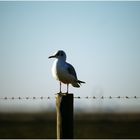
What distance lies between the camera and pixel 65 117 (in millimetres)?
9039

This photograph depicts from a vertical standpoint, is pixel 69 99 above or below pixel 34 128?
below

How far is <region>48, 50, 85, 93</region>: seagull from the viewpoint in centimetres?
1227

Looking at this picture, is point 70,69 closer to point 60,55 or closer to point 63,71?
point 63,71

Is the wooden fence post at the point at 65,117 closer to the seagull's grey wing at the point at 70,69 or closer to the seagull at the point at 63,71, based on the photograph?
the seagull at the point at 63,71

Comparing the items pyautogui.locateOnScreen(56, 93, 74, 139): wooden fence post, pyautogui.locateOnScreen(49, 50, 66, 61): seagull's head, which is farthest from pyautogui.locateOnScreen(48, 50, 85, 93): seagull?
pyautogui.locateOnScreen(56, 93, 74, 139): wooden fence post

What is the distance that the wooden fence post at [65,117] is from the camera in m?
9.05

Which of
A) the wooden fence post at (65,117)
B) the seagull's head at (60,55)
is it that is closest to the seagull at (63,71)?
the seagull's head at (60,55)

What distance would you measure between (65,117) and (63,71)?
→ 3310 mm

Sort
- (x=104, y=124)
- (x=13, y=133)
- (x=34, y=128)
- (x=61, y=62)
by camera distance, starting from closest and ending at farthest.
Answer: (x=61, y=62) < (x=13, y=133) < (x=34, y=128) < (x=104, y=124)

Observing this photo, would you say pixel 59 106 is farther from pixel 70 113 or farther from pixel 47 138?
pixel 47 138

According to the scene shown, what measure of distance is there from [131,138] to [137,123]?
7.89m

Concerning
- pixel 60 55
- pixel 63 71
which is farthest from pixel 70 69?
pixel 60 55

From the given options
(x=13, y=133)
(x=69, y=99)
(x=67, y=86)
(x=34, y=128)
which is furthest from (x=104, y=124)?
(x=69, y=99)

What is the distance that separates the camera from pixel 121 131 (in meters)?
25.7
